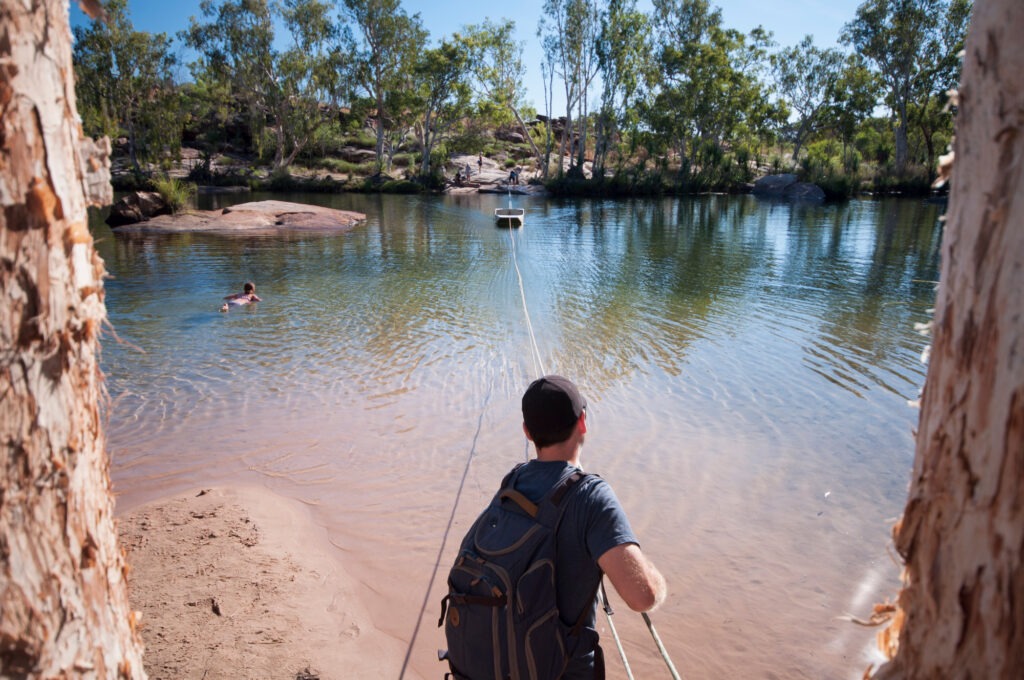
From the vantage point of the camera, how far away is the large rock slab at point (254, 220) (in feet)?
69.8

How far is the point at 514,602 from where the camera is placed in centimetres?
204

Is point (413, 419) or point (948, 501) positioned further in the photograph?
point (413, 419)

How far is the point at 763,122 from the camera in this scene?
5084cm

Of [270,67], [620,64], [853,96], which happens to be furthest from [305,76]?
[853,96]

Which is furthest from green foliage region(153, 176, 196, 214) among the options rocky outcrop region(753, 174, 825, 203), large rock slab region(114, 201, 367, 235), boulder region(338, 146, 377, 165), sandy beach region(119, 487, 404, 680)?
rocky outcrop region(753, 174, 825, 203)

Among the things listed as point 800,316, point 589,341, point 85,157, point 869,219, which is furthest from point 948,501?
point 869,219

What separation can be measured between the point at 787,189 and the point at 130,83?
151 ft

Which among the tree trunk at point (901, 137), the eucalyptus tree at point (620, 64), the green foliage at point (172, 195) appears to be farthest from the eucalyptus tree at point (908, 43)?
the green foliage at point (172, 195)

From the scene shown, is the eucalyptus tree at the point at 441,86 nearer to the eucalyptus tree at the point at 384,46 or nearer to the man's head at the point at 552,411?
the eucalyptus tree at the point at 384,46

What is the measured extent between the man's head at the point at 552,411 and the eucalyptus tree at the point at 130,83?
48.7 metres

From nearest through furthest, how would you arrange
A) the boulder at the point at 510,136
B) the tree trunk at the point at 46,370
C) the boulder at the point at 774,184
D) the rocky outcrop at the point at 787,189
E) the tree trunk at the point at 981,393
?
the tree trunk at the point at 981,393
the tree trunk at the point at 46,370
the rocky outcrop at the point at 787,189
the boulder at the point at 774,184
the boulder at the point at 510,136

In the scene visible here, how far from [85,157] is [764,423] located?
20.3 feet

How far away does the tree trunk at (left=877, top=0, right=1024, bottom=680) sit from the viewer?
1.14m

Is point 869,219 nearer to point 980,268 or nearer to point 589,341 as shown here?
point 589,341
